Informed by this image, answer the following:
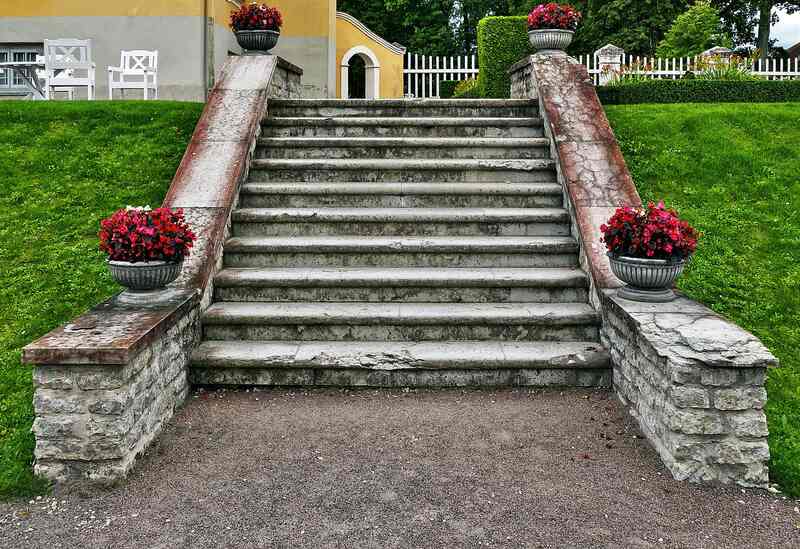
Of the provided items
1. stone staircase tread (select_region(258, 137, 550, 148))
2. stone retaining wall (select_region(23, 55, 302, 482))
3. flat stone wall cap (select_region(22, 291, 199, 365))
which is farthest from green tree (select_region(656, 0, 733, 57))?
flat stone wall cap (select_region(22, 291, 199, 365))

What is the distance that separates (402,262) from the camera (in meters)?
5.71

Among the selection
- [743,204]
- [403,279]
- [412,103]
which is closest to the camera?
[403,279]

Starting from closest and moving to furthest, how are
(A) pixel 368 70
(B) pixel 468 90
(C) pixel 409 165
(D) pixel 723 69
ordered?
(C) pixel 409 165 → (D) pixel 723 69 → (B) pixel 468 90 → (A) pixel 368 70

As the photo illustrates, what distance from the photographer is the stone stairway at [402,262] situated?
15.4 feet

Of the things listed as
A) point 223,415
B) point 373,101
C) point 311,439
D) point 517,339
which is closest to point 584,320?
point 517,339

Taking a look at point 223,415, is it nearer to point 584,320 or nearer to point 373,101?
point 584,320

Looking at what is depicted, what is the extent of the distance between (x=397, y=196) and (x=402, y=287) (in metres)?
1.27

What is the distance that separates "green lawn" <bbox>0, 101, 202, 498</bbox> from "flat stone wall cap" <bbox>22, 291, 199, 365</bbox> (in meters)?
0.66

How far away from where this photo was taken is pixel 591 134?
6605 mm

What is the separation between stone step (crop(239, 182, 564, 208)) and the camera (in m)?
6.25

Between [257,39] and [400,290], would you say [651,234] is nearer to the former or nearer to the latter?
[400,290]

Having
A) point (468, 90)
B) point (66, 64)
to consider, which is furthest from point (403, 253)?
point (468, 90)

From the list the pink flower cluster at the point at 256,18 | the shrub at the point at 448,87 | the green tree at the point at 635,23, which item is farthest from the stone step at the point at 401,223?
the green tree at the point at 635,23

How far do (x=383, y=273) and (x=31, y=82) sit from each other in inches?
331
